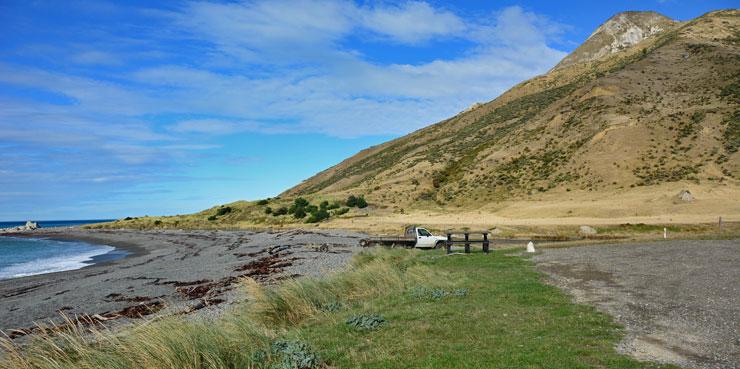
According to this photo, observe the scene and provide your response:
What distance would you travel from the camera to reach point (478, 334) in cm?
878

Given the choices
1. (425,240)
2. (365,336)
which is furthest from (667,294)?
(425,240)

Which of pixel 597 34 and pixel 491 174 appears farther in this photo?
pixel 597 34

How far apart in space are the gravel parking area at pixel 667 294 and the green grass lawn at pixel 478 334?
1.83 feet

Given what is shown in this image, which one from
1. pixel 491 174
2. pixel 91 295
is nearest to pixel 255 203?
pixel 491 174

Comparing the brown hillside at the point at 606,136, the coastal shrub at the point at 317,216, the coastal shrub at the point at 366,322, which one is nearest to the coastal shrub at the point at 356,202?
the brown hillside at the point at 606,136

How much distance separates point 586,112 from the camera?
72.8m

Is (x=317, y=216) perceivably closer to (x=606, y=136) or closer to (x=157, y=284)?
(x=606, y=136)

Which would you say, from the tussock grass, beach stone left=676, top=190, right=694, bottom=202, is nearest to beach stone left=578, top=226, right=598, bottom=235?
beach stone left=676, top=190, right=694, bottom=202

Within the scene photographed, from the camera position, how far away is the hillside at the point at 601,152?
49.6 m

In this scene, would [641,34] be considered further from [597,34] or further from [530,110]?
[530,110]

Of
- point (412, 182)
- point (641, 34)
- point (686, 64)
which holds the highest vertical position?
point (641, 34)

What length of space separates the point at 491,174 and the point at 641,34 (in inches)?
4042

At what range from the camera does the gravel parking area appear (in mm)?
7387

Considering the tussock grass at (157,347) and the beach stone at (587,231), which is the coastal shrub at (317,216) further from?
the tussock grass at (157,347)
